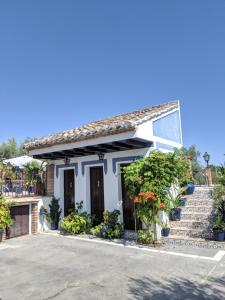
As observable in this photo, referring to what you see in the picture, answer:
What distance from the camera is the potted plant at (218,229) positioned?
8.64 meters

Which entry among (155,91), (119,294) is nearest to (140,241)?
(119,294)

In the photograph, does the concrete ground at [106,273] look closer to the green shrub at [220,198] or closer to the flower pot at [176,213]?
the green shrub at [220,198]

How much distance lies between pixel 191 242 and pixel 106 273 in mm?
3874

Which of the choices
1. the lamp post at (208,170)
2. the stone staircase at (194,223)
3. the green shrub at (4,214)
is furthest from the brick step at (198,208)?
the green shrub at (4,214)

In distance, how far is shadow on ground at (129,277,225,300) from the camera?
16.5ft

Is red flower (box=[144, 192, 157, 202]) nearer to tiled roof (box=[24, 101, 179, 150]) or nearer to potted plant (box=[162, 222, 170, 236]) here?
potted plant (box=[162, 222, 170, 236])

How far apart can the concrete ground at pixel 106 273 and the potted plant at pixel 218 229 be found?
30.1 inches

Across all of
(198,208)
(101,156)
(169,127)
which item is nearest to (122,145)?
(101,156)

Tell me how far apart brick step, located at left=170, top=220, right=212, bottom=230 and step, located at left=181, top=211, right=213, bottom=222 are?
0.67 feet

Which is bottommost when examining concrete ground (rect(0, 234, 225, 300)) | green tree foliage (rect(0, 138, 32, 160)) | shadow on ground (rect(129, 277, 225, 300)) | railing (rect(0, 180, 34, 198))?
shadow on ground (rect(129, 277, 225, 300))

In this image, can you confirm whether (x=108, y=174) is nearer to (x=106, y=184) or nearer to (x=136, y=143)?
(x=106, y=184)

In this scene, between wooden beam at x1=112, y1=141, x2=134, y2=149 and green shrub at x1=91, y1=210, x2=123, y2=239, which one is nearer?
wooden beam at x1=112, y1=141, x2=134, y2=149

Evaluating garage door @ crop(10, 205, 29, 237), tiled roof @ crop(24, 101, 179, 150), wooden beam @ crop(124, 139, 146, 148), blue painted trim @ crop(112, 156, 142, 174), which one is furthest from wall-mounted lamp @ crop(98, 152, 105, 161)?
garage door @ crop(10, 205, 29, 237)

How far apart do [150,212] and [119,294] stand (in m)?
4.19
